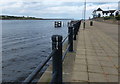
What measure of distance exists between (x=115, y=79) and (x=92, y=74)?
0.62 m

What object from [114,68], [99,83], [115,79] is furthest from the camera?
[114,68]

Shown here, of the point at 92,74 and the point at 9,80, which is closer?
the point at 92,74

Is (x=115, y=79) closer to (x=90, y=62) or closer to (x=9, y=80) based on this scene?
(x=90, y=62)

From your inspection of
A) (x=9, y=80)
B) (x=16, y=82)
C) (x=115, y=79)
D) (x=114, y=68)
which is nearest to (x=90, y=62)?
(x=114, y=68)

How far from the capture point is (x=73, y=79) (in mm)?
3992

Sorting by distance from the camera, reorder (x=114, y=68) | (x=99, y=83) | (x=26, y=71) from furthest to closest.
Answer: (x=26, y=71) → (x=114, y=68) → (x=99, y=83)

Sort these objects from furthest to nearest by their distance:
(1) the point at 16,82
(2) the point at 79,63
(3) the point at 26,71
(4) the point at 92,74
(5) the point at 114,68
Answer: (3) the point at 26,71
(1) the point at 16,82
(2) the point at 79,63
(5) the point at 114,68
(4) the point at 92,74

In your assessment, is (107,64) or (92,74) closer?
(92,74)

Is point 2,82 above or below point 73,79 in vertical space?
below

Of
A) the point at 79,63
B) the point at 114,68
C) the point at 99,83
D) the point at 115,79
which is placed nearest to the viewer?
the point at 99,83

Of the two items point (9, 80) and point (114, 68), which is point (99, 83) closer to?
point (114, 68)

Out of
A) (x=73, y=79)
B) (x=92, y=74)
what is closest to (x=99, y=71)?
(x=92, y=74)

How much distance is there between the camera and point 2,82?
283 inches

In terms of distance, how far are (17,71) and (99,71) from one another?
5415mm
